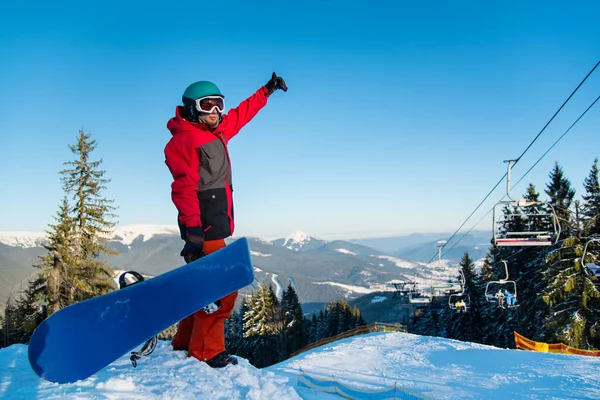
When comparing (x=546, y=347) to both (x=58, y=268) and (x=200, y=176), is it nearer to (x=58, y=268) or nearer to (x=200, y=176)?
(x=200, y=176)

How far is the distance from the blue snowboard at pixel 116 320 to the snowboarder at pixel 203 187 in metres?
0.46

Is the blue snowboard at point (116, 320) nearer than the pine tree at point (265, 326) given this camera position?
Yes

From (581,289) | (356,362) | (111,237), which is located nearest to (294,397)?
(356,362)

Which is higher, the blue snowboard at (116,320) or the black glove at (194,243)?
the black glove at (194,243)

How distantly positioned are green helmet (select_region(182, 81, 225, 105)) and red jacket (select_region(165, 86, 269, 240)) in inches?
7.6

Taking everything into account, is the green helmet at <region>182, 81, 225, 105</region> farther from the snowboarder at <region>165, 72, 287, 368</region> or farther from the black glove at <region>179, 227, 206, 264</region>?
the black glove at <region>179, 227, 206, 264</region>

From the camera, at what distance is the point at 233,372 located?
402cm

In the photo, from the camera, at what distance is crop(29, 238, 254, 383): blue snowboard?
291cm

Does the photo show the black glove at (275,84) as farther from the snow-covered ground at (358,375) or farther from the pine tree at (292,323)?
the pine tree at (292,323)

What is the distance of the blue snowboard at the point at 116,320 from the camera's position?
2908 millimetres

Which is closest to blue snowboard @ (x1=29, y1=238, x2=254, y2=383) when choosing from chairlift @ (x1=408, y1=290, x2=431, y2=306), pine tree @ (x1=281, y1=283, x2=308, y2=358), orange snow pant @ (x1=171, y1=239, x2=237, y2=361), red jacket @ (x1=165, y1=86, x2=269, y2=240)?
red jacket @ (x1=165, y1=86, x2=269, y2=240)

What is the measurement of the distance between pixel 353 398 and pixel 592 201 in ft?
86.2

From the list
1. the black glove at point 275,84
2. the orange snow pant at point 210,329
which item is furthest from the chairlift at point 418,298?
the black glove at point 275,84

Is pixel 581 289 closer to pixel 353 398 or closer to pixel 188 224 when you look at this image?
pixel 353 398
